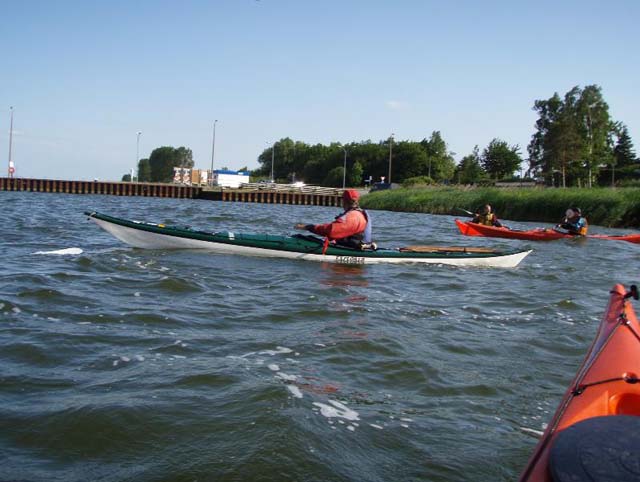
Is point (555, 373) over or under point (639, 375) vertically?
under

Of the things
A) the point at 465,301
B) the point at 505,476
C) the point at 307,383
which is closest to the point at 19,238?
the point at 465,301

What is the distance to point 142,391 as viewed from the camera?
3.98 m

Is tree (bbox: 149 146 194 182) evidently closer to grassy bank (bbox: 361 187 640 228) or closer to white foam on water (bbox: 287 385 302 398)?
grassy bank (bbox: 361 187 640 228)

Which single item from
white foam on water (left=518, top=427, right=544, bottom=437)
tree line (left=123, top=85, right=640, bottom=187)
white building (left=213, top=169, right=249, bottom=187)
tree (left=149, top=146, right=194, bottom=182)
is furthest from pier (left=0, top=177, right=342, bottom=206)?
tree (left=149, top=146, right=194, bottom=182)

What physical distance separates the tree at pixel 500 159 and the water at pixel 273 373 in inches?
2502

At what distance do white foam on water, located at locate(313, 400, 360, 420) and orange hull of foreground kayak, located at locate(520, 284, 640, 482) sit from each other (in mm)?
1363

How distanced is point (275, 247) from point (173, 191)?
160 ft

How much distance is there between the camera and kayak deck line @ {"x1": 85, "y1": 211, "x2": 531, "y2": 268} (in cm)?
1033

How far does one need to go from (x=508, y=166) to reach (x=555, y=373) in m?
68.5

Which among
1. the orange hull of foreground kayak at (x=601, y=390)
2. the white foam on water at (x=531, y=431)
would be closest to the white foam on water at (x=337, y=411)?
the white foam on water at (x=531, y=431)

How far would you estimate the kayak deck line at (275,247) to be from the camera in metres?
10.3

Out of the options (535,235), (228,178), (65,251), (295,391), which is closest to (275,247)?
(65,251)

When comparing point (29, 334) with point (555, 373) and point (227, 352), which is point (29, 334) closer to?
point (227, 352)

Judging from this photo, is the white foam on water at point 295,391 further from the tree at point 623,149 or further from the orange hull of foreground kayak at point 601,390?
the tree at point 623,149
